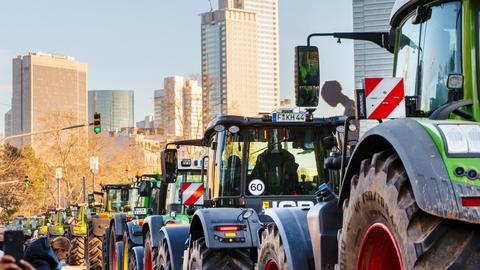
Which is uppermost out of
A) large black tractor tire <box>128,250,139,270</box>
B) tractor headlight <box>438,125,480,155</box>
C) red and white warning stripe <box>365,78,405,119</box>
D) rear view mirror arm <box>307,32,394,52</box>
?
rear view mirror arm <box>307,32,394,52</box>

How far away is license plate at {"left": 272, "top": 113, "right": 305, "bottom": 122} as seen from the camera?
38.5ft

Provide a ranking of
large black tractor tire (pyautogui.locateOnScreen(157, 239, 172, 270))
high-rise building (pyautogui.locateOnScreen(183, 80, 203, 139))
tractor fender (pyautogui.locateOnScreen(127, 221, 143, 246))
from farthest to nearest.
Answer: high-rise building (pyautogui.locateOnScreen(183, 80, 203, 139)) → tractor fender (pyautogui.locateOnScreen(127, 221, 143, 246)) → large black tractor tire (pyautogui.locateOnScreen(157, 239, 172, 270))

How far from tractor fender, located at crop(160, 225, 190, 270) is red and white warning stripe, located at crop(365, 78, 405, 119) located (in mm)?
7202

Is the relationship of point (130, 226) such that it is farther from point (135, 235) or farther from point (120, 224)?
point (120, 224)

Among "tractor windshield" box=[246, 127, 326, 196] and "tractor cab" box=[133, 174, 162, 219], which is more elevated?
"tractor windshield" box=[246, 127, 326, 196]

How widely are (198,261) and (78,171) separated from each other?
7832 centimetres

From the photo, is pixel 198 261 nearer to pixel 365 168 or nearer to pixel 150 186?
pixel 365 168

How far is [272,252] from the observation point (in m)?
7.83

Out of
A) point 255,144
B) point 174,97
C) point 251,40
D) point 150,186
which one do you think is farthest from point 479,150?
point 251,40

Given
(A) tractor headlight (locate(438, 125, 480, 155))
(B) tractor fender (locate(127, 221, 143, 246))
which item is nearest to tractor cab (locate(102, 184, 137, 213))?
(B) tractor fender (locate(127, 221, 143, 246))

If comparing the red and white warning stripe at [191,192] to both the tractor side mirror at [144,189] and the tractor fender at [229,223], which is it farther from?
the tractor side mirror at [144,189]

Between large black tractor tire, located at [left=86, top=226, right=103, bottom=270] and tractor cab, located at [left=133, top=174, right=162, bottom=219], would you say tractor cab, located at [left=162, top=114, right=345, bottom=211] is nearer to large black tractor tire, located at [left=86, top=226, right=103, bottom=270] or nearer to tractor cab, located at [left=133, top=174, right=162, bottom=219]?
tractor cab, located at [left=133, top=174, right=162, bottom=219]

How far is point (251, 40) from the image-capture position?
190 meters

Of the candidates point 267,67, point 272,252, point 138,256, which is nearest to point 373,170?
point 272,252
